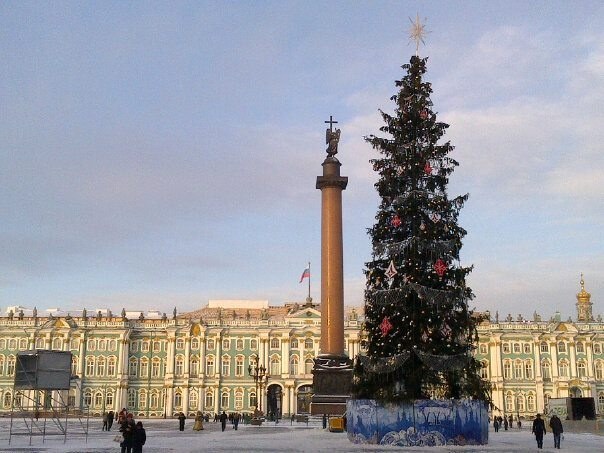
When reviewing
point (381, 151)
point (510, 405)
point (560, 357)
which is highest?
point (381, 151)

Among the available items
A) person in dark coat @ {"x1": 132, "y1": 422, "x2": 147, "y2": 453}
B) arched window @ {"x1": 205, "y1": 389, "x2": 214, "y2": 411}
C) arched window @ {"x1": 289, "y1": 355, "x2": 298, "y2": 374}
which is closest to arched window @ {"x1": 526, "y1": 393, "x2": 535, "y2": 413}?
arched window @ {"x1": 289, "y1": 355, "x2": 298, "y2": 374}

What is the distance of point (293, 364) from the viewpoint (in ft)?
284

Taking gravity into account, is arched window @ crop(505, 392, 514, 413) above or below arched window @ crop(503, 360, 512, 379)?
below

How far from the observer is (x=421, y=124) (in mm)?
27828

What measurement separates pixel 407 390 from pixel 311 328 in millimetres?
61564

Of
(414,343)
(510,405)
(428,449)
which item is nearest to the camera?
(428,449)

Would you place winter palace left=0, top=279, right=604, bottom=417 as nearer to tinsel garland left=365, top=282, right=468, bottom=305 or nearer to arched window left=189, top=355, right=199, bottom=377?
arched window left=189, top=355, right=199, bottom=377

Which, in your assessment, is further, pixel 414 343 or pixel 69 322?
pixel 69 322

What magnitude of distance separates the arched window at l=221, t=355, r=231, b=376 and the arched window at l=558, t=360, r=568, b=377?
39.6 metres

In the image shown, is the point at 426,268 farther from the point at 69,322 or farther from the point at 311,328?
the point at 69,322

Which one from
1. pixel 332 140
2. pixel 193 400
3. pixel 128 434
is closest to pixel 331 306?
pixel 332 140

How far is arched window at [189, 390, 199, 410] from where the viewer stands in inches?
3376

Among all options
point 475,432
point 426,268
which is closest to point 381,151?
point 426,268

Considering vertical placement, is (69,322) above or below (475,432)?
above
